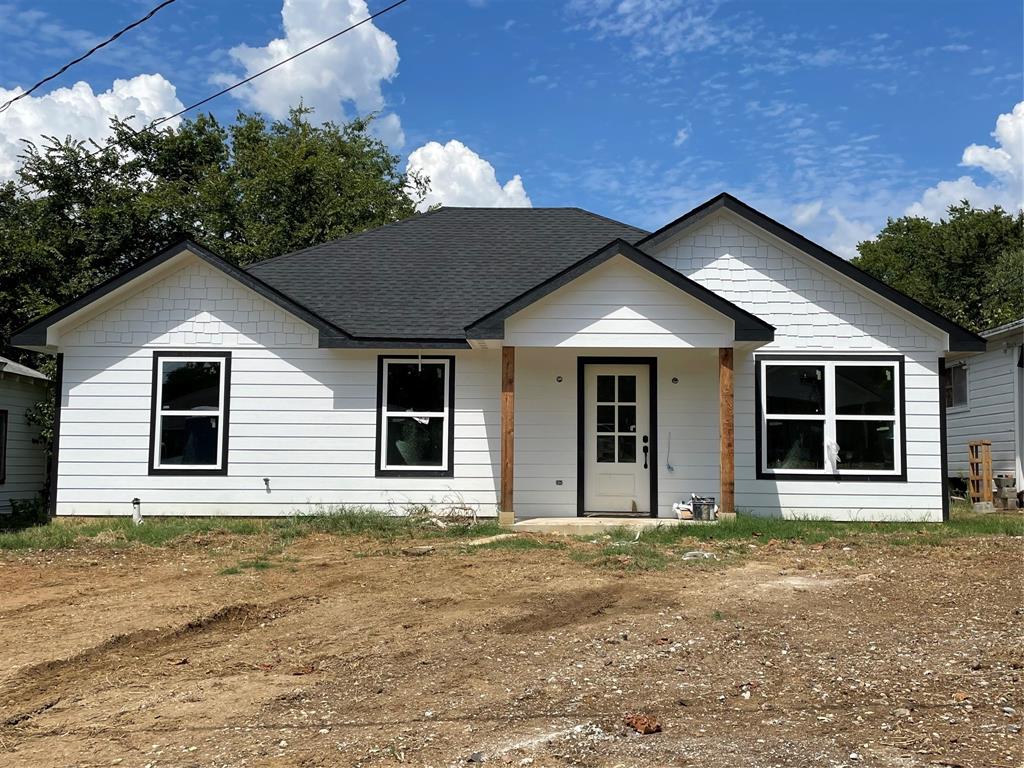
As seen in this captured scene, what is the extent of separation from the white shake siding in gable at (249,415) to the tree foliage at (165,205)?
10330 millimetres

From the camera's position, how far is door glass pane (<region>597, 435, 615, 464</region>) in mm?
12617

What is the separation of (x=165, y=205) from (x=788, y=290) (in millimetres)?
20518

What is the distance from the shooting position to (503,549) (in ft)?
32.8

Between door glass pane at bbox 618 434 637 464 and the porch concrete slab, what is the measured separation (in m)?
1.00

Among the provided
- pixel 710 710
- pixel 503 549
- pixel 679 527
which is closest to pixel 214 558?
pixel 503 549

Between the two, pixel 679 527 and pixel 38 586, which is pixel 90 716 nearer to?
pixel 38 586

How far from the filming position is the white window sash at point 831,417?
485 inches

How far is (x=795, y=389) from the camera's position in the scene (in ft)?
41.1

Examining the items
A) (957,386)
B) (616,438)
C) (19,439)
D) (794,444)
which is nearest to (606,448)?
(616,438)

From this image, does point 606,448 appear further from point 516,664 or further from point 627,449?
point 516,664

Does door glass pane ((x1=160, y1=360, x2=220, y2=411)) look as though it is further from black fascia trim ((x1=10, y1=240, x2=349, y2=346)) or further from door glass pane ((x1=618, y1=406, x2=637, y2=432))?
door glass pane ((x1=618, y1=406, x2=637, y2=432))

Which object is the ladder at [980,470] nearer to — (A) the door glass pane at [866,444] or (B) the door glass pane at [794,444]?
(A) the door glass pane at [866,444]

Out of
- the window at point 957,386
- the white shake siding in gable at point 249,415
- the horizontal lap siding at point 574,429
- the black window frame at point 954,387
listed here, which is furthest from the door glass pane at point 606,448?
the window at point 957,386

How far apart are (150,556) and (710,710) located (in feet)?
24.8
